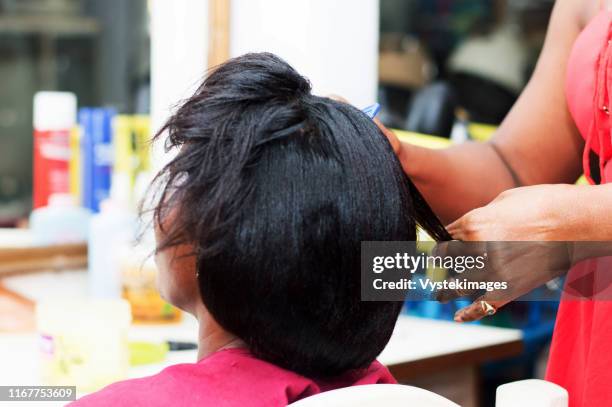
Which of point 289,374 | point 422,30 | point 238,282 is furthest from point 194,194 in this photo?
point 422,30

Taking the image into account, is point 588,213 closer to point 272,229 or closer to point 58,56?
point 272,229

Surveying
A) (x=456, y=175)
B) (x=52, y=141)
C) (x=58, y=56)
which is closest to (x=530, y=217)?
(x=456, y=175)

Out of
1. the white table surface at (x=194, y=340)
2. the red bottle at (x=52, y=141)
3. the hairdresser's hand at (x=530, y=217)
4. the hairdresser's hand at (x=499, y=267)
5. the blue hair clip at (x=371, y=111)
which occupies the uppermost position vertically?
the blue hair clip at (x=371, y=111)

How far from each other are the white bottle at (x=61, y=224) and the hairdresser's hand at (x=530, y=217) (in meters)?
1.42

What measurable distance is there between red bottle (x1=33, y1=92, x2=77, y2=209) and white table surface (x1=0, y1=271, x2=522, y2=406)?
28 centimetres

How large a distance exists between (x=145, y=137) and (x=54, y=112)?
21cm

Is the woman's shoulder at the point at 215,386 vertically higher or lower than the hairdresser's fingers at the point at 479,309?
lower

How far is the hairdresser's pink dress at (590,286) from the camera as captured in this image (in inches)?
44.7

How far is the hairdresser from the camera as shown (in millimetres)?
999

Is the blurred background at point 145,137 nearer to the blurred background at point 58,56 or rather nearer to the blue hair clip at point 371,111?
the blurred background at point 58,56

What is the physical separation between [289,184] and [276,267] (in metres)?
0.08

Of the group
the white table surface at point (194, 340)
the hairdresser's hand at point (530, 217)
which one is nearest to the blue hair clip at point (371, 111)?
the hairdresser's hand at point (530, 217)

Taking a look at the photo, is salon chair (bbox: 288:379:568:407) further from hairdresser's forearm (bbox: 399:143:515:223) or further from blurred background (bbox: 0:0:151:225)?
blurred background (bbox: 0:0:151:225)

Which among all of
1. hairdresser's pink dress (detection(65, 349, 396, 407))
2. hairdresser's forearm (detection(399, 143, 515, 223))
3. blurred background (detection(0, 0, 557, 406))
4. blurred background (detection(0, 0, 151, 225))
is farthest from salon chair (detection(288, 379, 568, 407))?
blurred background (detection(0, 0, 151, 225))
